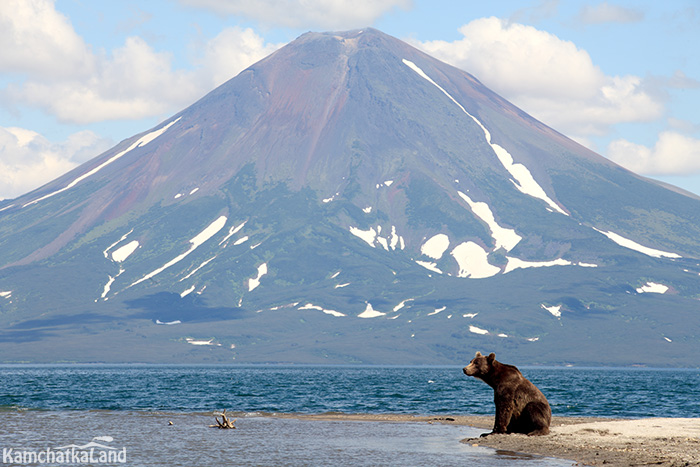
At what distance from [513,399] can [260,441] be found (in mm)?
10843

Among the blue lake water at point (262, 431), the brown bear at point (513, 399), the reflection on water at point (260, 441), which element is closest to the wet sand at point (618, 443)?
the brown bear at point (513, 399)

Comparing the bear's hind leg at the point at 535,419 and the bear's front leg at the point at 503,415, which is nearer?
the bear's hind leg at the point at 535,419

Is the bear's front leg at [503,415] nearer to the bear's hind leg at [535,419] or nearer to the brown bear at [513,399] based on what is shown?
the brown bear at [513,399]

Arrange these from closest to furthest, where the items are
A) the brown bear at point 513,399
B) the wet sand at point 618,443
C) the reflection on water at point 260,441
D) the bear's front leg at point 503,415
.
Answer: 1. the wet sand at point 618,443
2. the reflection on water at point 260,441
3. the brown bear at point 513,399
4. the bear's front leg at point 503,415

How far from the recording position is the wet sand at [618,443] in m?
32.2

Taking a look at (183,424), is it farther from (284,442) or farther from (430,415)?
(430,415)

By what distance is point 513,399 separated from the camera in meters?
39.3

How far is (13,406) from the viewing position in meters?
64.7

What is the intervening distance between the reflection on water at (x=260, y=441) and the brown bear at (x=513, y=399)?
2513mm

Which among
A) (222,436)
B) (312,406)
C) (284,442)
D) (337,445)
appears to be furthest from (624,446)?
(312,406)

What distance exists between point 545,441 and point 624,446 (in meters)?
3.33

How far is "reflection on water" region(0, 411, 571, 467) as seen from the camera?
3303 cm

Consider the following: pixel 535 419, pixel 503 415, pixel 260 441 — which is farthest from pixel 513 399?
pixel 260 441

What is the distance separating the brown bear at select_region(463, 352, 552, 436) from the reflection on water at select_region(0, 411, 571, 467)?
251 centimetres
